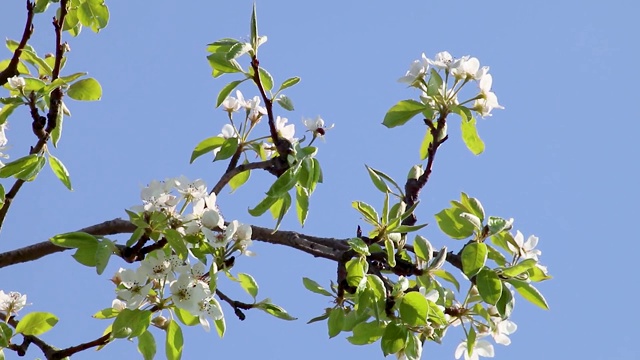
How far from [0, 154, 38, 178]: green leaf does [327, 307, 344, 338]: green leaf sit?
0.85 m

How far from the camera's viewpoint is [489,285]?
6.62 feet

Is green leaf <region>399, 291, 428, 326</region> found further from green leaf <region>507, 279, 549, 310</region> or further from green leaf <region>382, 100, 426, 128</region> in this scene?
green leaf <region>382, 100, 426, 128</region>

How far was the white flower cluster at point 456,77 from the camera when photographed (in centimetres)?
236

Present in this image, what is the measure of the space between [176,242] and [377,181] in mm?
567

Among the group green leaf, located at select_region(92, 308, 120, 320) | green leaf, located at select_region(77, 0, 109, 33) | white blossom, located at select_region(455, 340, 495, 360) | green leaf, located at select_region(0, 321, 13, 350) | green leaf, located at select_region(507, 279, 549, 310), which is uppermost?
green leaf, located at select_region(77, 0, 109, 33)

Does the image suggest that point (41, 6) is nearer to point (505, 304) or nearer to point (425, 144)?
point (425, 144)

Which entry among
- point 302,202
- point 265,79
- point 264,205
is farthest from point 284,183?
point 265,79

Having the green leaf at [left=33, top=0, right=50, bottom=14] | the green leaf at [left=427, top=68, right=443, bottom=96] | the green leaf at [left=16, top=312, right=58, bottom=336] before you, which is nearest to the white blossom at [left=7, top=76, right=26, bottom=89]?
the green leaf at [left=33, top=0, right=50, bottom=14]

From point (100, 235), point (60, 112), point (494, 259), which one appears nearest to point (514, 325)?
point (494, 259)

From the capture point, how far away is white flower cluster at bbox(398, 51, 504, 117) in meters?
2.36

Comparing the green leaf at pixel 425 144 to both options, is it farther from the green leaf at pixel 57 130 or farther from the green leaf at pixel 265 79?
the green leaf at pixel 57 130

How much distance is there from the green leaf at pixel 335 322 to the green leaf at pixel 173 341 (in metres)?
0.36

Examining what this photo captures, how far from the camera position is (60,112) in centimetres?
239

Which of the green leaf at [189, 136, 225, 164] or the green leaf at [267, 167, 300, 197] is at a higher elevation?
the green leaf at [189, 136, 225, 164]
